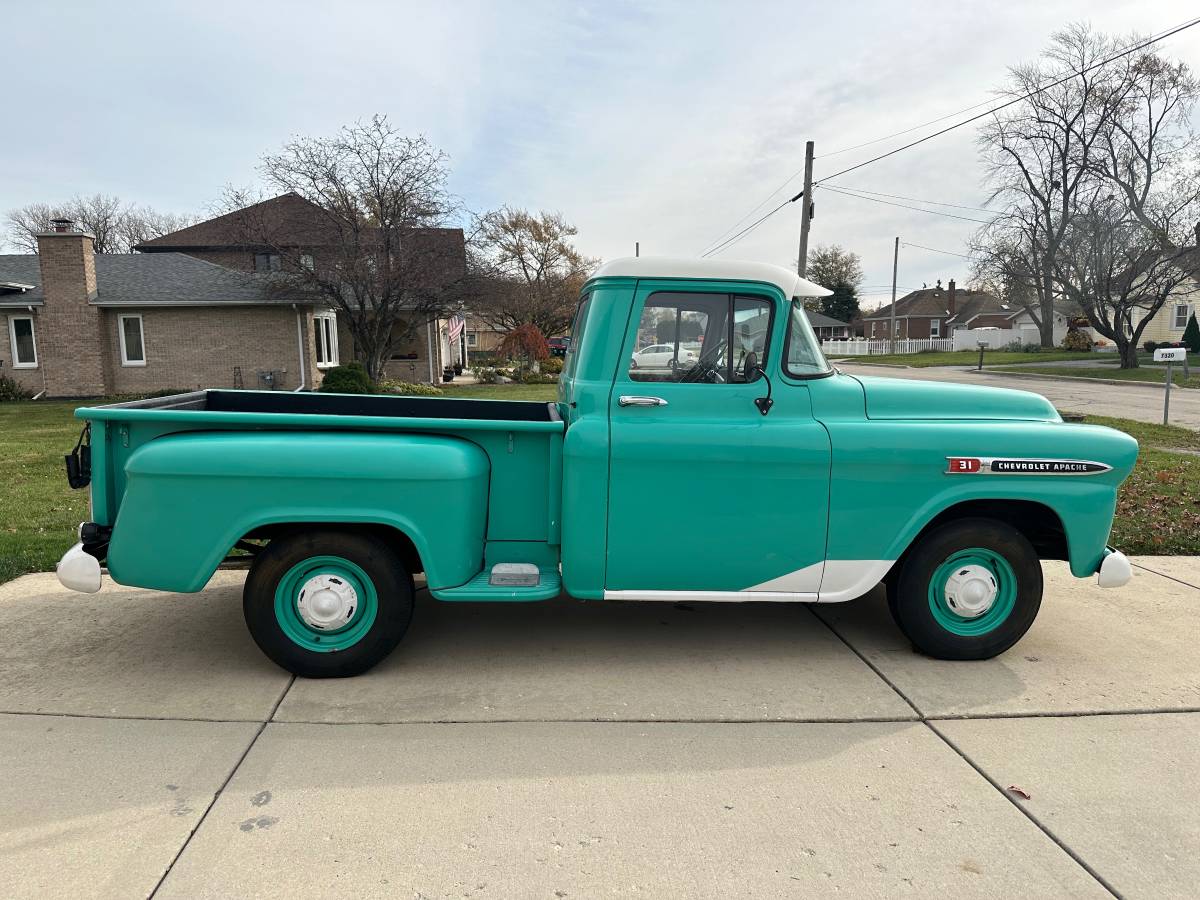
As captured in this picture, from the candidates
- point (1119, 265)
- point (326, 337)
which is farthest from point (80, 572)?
point (1119, 265)

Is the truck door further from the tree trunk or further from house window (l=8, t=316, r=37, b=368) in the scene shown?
the tree trunk

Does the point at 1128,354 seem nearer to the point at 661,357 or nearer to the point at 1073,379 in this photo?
the point at 1073,379

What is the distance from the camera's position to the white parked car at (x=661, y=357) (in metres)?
4.07

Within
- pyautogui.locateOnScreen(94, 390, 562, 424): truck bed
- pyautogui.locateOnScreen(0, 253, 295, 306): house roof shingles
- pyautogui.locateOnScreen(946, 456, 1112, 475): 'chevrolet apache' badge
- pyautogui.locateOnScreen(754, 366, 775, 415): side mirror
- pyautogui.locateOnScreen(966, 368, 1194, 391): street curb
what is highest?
pyautogui.locateOnScreen(0, 253, 295, 306): house roof shingles

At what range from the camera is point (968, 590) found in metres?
4.18

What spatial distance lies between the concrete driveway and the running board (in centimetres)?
47

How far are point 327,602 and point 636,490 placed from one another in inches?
61.8

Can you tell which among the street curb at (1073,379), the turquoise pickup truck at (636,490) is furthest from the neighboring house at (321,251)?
the street curb at (1073,379)

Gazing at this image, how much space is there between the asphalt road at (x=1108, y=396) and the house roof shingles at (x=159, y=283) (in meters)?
16.1

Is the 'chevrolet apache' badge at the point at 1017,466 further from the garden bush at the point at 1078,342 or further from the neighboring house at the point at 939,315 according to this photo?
the neighboring house at the point at 939,315

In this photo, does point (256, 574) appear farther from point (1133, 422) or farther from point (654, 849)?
point (1133, 422)

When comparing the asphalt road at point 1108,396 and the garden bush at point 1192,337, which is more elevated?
the garden bush at point 1192,337

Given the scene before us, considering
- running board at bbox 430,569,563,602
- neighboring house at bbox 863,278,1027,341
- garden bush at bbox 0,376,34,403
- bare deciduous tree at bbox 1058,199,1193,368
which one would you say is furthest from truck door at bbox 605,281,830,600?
neighboring house at bbox 863,278,1027,341

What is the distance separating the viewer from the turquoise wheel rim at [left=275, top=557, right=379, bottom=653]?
390cm
